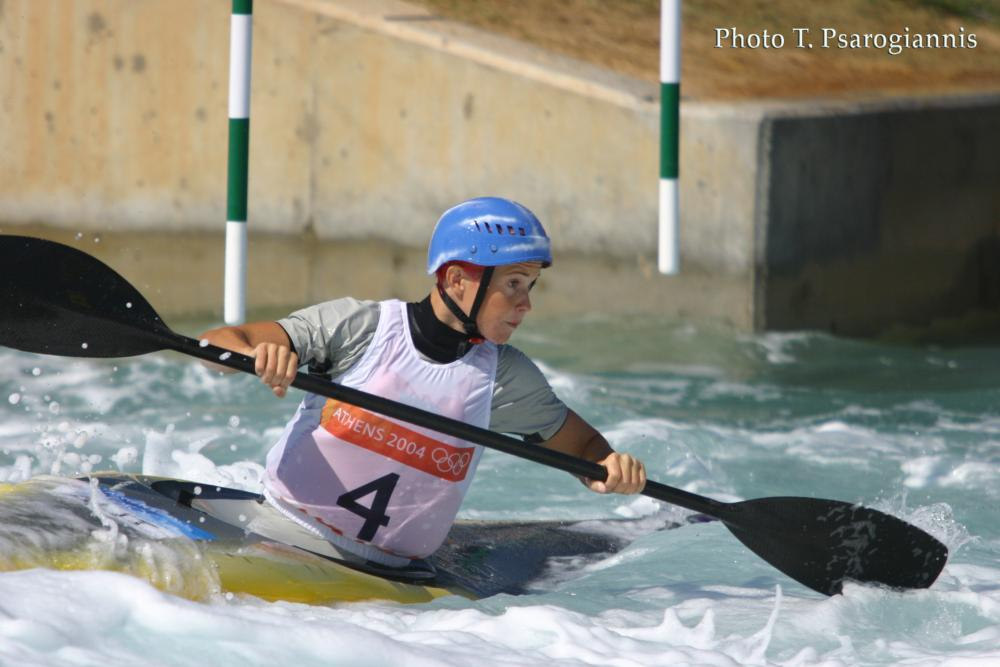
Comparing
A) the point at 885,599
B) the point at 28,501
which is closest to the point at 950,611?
the point at 885,599

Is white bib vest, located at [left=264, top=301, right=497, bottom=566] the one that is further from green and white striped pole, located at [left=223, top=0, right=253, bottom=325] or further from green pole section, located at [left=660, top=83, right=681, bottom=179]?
green pole section, located at [left=660, top=83, right=681, bottom=179]

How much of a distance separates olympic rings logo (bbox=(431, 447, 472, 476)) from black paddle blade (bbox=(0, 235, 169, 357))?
697mm

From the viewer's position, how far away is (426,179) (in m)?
7.41

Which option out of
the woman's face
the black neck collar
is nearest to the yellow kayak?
the black neck collar

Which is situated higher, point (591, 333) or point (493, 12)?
point (493, 12)

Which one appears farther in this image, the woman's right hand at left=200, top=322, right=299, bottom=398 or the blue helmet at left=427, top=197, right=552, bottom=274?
the blue helmet at left=427, top=197, right=552, bottom=274

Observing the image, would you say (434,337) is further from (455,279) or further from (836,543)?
(836,543)

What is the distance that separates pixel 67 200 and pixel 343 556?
4615mm

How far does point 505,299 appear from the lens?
340 cm

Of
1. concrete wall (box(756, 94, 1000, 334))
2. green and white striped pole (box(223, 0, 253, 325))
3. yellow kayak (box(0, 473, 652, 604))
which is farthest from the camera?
concrete wall (box(756, 94, 1000, 334))

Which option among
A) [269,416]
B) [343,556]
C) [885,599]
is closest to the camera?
[343,556]

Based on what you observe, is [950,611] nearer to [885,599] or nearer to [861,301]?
[885,599]

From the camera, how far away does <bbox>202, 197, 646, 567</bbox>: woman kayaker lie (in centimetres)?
340

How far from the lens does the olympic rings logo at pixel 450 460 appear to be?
11.5ft
